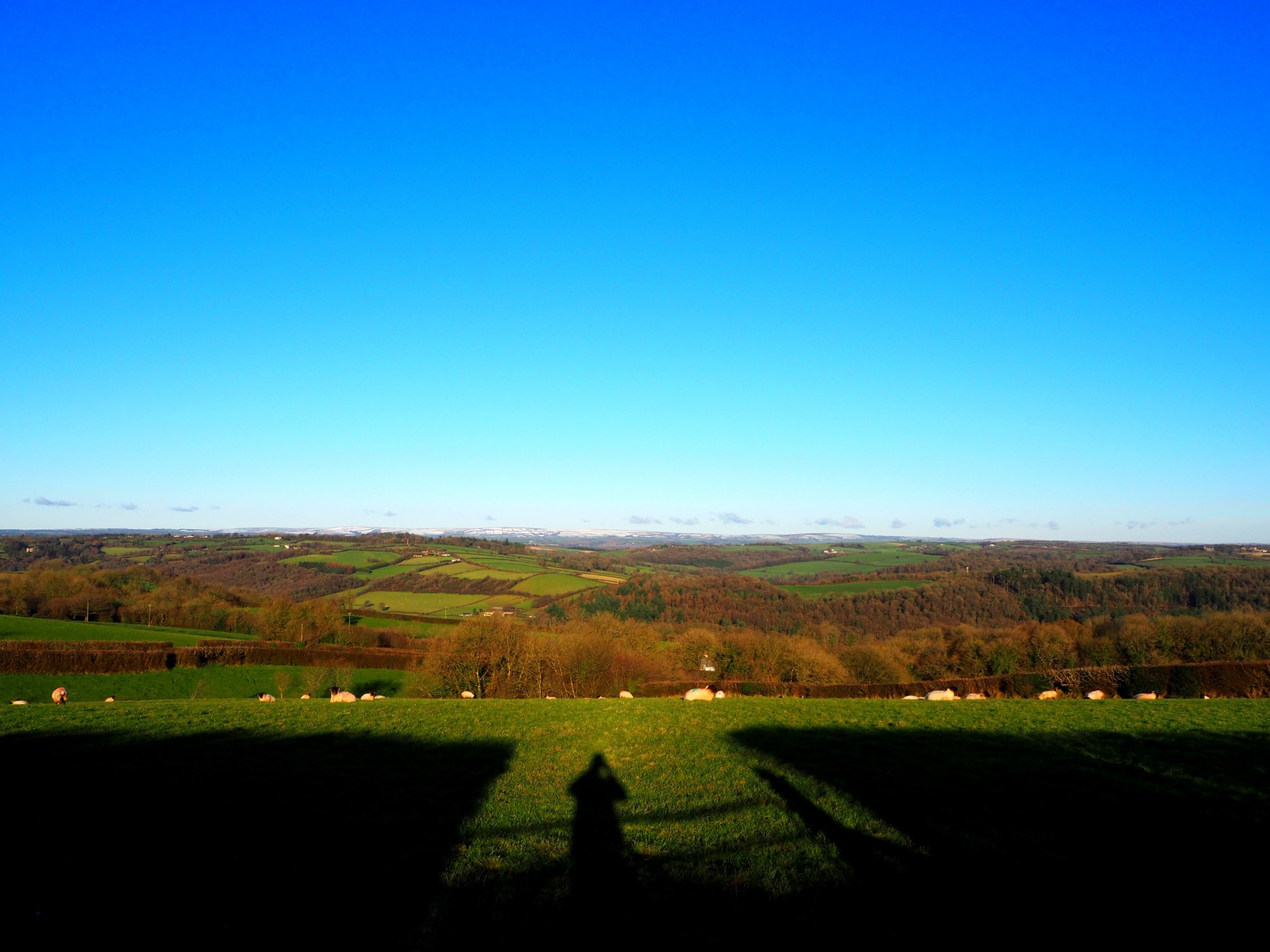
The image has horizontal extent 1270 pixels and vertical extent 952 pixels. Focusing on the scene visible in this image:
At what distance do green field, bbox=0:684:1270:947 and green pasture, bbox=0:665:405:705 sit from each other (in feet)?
65.1

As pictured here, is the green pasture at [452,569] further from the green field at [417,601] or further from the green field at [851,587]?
the green field at [851,587]

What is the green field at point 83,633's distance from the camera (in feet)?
144

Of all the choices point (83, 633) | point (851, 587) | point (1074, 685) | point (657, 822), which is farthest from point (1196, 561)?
point (83, 633)

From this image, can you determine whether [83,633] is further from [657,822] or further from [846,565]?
[846,565]

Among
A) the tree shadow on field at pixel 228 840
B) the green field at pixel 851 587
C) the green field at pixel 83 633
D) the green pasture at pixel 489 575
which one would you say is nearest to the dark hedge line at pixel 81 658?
the green field at pixel 83 633

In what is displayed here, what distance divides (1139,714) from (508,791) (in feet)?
54.6

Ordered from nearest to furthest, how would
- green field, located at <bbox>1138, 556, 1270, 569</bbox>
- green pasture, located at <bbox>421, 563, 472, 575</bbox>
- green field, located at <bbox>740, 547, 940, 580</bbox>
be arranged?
green pasture, located at <bbox>421, 563, 472, 575</bbox>, green field, located at <bbox>1138, 556, 1270, 569</bbox>, green field, located at <bbox>740, 547, 940, 580</bbox>

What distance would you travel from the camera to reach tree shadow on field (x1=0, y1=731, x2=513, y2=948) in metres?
5.79

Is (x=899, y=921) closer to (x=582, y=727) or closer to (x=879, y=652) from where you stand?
(x=582, y=727)

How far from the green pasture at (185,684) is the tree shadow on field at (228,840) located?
20.9 meters

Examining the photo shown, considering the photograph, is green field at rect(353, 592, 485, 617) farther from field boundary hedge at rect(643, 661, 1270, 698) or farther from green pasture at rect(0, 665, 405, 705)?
field boundary hedge at rect(643, 661, 1270, 698)

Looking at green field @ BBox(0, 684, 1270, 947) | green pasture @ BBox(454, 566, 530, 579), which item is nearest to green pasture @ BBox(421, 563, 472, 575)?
green pasture @ BBox(454, 566, 530, 579)

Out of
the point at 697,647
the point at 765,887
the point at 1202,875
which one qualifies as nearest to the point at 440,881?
the point at 765,887

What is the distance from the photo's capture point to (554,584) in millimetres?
99375
